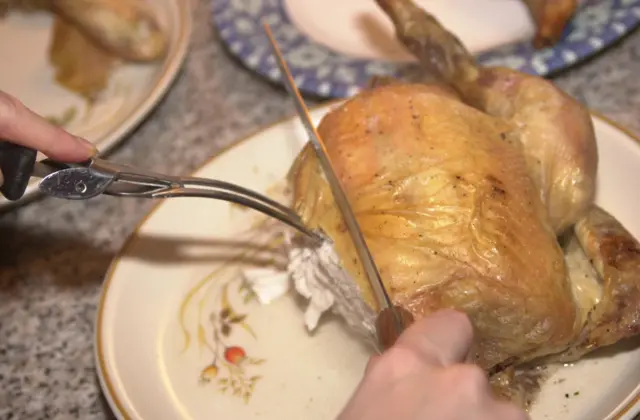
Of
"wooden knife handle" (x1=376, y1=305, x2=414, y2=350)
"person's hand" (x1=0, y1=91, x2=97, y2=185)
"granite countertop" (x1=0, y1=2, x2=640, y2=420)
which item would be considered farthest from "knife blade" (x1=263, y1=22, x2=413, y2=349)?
"granite countertop" (x1=0, y1=2, x2=640, y2=420)

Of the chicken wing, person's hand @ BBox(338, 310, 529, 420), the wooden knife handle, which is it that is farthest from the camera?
the chicken wing

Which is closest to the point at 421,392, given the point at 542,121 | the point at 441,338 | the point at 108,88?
the point at 441,338

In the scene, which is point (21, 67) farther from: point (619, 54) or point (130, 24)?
point (619, 54)

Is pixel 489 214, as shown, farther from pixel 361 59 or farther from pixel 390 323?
pixel 361 59

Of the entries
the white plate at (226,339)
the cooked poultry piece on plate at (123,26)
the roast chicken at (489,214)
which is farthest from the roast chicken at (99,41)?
the roast chicken at (489,214)

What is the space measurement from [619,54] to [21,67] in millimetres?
1020

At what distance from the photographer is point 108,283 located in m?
0.84

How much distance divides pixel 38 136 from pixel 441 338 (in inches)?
15.7

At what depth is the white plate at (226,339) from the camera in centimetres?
72

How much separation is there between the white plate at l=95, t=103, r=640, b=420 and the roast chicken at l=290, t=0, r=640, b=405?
0.18 ft

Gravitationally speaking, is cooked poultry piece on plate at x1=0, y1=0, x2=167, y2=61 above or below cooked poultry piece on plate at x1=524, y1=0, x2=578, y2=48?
below

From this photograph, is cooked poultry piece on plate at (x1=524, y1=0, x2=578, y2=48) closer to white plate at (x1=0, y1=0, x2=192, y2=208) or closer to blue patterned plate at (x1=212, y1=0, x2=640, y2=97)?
blue patterned plate at (x1=212, y1=0, x2=640, y2=97)

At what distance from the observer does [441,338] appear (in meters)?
0.53

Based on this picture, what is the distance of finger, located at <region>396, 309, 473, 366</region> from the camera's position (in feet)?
1.67
